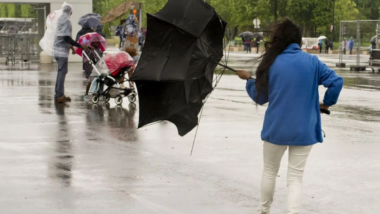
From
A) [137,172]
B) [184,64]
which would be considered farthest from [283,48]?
[137,172]

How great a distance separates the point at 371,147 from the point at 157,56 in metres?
4.53

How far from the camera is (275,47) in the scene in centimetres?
608

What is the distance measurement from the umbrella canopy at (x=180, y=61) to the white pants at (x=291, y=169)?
1.02 m

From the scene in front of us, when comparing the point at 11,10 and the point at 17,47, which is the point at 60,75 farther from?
the point at 11,10

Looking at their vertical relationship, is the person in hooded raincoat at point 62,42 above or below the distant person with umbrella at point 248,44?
above

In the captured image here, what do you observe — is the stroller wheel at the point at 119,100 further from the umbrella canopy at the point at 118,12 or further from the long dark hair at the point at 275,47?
the umbrella canopy at the point at 118,12

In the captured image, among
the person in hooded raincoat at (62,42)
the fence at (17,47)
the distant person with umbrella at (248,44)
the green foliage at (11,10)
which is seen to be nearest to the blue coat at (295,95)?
the person in hooded raincoat at (62,42)

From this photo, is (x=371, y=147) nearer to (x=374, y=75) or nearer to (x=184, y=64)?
(x=184, y=64)

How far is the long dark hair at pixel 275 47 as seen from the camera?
6.04 metres

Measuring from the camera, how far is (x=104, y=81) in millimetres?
15609

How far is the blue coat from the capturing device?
234 inches

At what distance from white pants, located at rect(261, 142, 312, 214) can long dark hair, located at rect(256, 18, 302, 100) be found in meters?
0.45

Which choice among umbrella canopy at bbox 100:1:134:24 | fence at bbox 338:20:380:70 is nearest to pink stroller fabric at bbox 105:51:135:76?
umbrella canopy at bbox 100:1:134:24

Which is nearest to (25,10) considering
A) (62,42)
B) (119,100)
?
(62,42)
